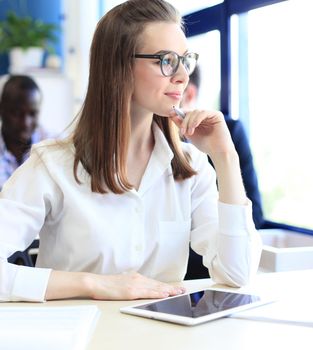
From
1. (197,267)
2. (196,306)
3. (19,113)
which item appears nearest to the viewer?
(196,306)

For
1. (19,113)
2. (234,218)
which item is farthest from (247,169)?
(19,113)

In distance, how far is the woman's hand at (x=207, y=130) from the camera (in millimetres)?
1536

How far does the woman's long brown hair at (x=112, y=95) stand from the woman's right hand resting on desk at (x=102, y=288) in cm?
27

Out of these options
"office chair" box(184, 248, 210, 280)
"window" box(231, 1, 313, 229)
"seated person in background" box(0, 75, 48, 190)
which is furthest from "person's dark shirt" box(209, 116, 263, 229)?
"seated person in background" box(0, 75, 48, 190)

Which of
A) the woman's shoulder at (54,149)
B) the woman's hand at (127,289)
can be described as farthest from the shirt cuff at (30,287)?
the woman's shoulder at (54,149)

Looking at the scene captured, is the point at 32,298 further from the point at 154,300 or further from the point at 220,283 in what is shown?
the point at 220,283

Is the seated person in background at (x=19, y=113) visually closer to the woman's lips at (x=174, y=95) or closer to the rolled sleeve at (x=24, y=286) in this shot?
the woman's lips at (x=174, y=95)

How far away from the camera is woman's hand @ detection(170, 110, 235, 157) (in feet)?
5.04

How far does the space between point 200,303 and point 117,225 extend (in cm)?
38

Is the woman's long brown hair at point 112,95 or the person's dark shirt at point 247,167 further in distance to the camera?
the person's dark shirt at point 247,167

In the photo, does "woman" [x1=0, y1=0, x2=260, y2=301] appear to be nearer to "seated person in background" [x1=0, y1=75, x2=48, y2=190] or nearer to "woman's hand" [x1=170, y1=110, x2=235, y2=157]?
"woman's hand" [x1=170, y1=110, x2=235, y2=157]

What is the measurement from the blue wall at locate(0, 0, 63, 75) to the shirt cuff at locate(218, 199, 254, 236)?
14.4 ft

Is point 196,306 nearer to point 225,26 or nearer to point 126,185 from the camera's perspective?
point 126,185

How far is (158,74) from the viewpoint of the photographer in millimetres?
1484
